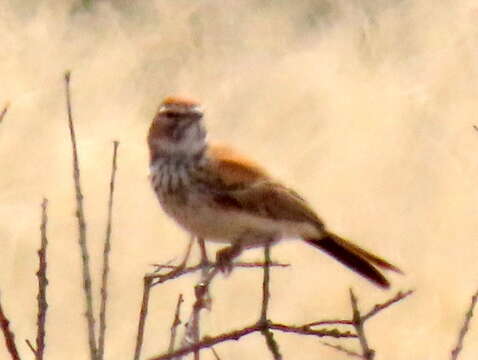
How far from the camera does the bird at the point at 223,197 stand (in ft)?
13.3

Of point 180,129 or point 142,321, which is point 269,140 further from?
point 142,321

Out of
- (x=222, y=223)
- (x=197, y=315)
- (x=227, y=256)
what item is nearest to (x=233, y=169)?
(x=222, y=223)

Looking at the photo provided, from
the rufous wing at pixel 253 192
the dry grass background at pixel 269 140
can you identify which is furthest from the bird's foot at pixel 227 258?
the dry grass background at pixel 269 140

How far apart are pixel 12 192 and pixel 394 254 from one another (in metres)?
1.87

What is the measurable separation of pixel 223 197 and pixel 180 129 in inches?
10.4

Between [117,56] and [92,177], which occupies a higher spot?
[117,56]

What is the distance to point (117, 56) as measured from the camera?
362 inches

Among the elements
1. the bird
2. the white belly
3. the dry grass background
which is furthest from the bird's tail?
the dry grass background

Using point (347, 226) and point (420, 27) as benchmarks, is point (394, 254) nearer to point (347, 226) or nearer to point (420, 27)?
point (347, 226)

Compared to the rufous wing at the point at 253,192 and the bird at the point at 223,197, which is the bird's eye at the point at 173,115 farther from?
the rufous wing at the point at 253,192

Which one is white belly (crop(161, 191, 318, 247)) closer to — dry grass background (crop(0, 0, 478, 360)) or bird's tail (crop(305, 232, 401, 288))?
bird's tail (crop(305, 232, 401, 288))

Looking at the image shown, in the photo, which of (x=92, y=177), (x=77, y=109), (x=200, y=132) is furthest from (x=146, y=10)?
(x=200, y=132)

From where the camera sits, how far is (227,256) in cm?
391

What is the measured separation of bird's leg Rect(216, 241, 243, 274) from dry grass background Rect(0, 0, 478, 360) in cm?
282
